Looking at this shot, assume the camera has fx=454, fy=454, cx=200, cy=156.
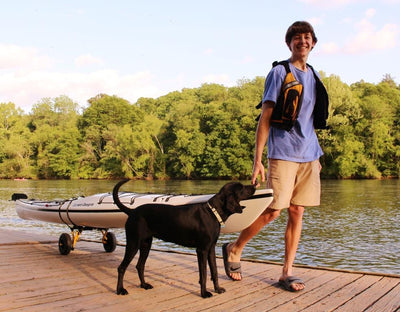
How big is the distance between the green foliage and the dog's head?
45.2 meters

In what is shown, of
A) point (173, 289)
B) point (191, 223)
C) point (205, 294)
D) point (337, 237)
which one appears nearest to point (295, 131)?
point (191, 223)

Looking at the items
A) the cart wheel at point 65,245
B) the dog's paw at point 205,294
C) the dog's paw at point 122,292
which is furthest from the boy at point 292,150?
the cart wheel at point 65,245

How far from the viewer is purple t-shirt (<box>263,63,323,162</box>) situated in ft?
12.9

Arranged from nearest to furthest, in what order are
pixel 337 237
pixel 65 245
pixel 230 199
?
1. pixel 230 199
2. pixel 65 245
3. pixel 337 237

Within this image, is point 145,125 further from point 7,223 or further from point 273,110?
point 273,110

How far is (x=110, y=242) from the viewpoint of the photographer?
5988 millimetres

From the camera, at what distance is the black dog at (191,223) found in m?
3.64

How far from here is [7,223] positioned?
15.5m

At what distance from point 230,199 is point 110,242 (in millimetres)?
2781

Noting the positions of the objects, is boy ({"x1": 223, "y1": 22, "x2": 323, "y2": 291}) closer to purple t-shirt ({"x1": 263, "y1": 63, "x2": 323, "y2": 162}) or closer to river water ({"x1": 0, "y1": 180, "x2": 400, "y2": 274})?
purple t-shirt ({"x1": 263, "y1": 63, "x2": 323, "y2": 162})

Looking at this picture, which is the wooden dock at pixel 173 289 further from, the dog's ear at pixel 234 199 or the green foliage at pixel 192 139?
the green foliage at pixel 192 139

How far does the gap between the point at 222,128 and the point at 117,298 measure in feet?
172

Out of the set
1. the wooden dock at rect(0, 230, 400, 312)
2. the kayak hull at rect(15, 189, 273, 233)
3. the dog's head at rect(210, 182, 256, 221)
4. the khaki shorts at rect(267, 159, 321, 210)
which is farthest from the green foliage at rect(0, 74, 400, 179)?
the dog's head at rect(210, 182, 256, 221)

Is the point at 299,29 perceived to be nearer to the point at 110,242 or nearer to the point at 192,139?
the point at 110,242
